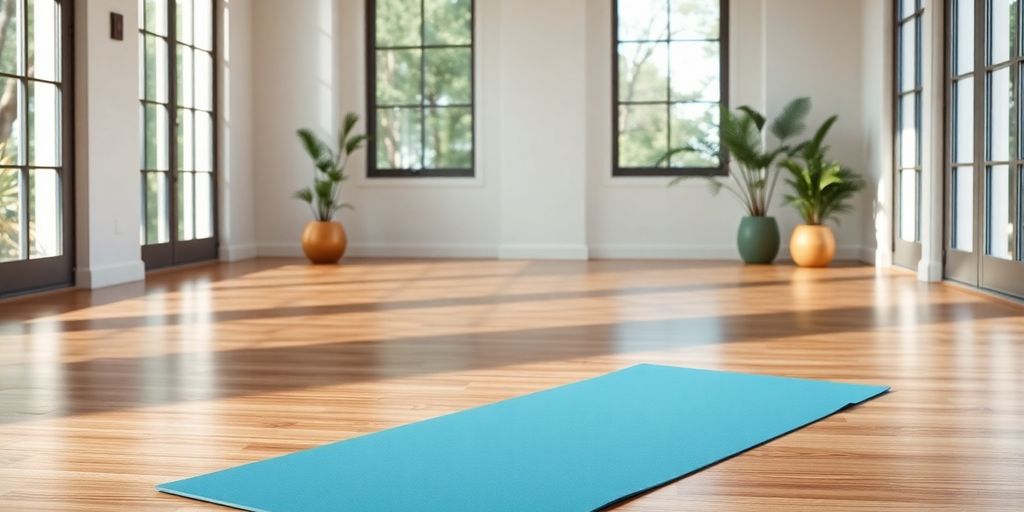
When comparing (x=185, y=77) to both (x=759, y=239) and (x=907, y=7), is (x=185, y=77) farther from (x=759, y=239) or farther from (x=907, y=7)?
(x=907, y=7)

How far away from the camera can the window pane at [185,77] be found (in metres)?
8.62

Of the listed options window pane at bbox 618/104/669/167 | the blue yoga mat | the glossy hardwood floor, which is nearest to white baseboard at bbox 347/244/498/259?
window pane at bbox 618/104/669/167

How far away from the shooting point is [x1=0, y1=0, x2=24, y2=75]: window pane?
6250mm

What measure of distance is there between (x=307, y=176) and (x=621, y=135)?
2751 mm

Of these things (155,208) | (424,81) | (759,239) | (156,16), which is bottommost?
(759,239)

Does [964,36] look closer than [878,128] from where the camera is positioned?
Yes

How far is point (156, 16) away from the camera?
8219mm

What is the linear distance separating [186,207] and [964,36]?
18.6ft

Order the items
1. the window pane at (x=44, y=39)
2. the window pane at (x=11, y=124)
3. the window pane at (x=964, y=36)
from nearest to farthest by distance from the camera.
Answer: the window pane at (x=11, y=124), the window pane at (x=44, y=39), the window pane at (x=964, y=36)

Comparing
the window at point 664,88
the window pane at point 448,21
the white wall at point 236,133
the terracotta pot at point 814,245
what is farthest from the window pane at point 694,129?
the white wall at point 236,133

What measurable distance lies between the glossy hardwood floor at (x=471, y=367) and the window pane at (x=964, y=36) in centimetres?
137

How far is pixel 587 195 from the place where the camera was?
9852mm

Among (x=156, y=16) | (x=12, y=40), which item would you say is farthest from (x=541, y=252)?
(x=12, y=40)

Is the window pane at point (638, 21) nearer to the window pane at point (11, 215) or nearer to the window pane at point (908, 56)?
the window pane at point (908, 56)
